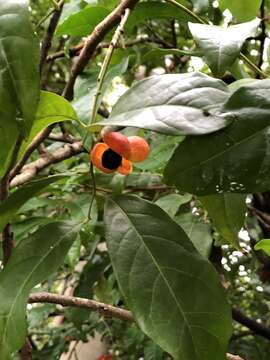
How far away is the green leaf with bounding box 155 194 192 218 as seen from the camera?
961 millimetres

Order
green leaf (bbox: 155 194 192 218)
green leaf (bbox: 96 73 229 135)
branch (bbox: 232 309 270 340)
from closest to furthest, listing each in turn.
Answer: green leaf (bbox: 96 73 229 135) < green leaf (bbox: 155 194 192 218) < branch (bbox: 232 309 270 340)

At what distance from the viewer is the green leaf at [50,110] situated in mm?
543

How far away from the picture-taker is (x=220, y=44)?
0.52 m

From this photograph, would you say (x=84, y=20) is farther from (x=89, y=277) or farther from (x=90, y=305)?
(x=89, y=277)

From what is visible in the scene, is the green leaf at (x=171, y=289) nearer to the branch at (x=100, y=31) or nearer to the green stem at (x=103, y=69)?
the green stem at (x=103, y=69)

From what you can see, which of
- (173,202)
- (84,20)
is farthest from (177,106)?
(173,202)

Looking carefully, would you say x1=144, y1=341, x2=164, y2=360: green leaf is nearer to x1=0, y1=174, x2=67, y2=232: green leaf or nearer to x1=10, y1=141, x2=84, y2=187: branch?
x1=10, y1=141, x2=84, y2=187: branch

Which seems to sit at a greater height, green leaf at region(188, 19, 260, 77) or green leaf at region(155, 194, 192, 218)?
green leaf at region(188, 19, 260, 77)

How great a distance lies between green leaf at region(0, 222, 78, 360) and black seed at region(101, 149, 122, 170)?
4.8 inches

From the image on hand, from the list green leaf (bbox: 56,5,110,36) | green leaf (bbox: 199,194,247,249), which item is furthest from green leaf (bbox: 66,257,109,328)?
green leaf (bbox: 199,194,247,249)

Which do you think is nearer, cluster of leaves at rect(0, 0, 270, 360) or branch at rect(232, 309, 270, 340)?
cluster of leaves at rect(0, 0, 270, 360)

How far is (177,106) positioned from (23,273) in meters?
0.27

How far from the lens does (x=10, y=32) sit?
18.1 inches

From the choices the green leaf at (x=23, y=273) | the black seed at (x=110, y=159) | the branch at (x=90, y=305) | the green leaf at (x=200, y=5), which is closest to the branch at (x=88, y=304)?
the branch at (x=90, y=305)
